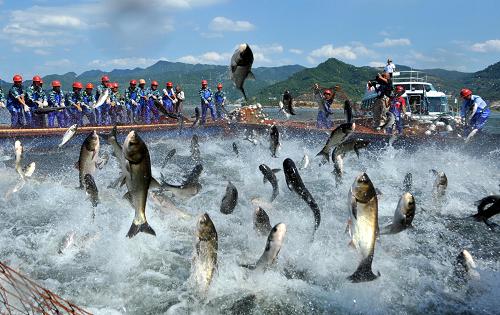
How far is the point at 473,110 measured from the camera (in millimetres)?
17250

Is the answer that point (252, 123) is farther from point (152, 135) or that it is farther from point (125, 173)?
point (125, 173)

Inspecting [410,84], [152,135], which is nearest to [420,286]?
[152,135]

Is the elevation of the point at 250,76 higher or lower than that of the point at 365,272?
higher

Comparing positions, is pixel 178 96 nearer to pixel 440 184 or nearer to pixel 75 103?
pixel 75 103

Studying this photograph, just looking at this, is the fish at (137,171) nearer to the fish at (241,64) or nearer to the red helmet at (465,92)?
the fish at (241,64)

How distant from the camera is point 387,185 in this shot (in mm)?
14406

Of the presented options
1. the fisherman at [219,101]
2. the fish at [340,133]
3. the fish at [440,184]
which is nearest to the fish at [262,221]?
Answer: the fish at [340,133]

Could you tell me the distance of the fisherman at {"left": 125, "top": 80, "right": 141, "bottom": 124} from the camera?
24156 millimetres

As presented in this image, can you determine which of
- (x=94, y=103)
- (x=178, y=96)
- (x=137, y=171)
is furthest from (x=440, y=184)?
(x=178, y=96)

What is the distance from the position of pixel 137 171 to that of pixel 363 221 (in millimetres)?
2911

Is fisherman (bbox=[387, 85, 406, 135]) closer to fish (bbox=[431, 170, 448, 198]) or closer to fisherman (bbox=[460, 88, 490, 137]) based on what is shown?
fisherman (bbox=[460, 88, 490, 137])

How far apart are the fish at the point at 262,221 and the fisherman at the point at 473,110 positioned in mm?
13538

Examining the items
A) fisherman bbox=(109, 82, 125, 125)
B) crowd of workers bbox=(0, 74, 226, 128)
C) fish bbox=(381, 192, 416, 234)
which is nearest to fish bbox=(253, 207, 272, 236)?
fish bbox=(381, 192, 416, 234)

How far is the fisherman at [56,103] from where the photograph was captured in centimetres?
2027
